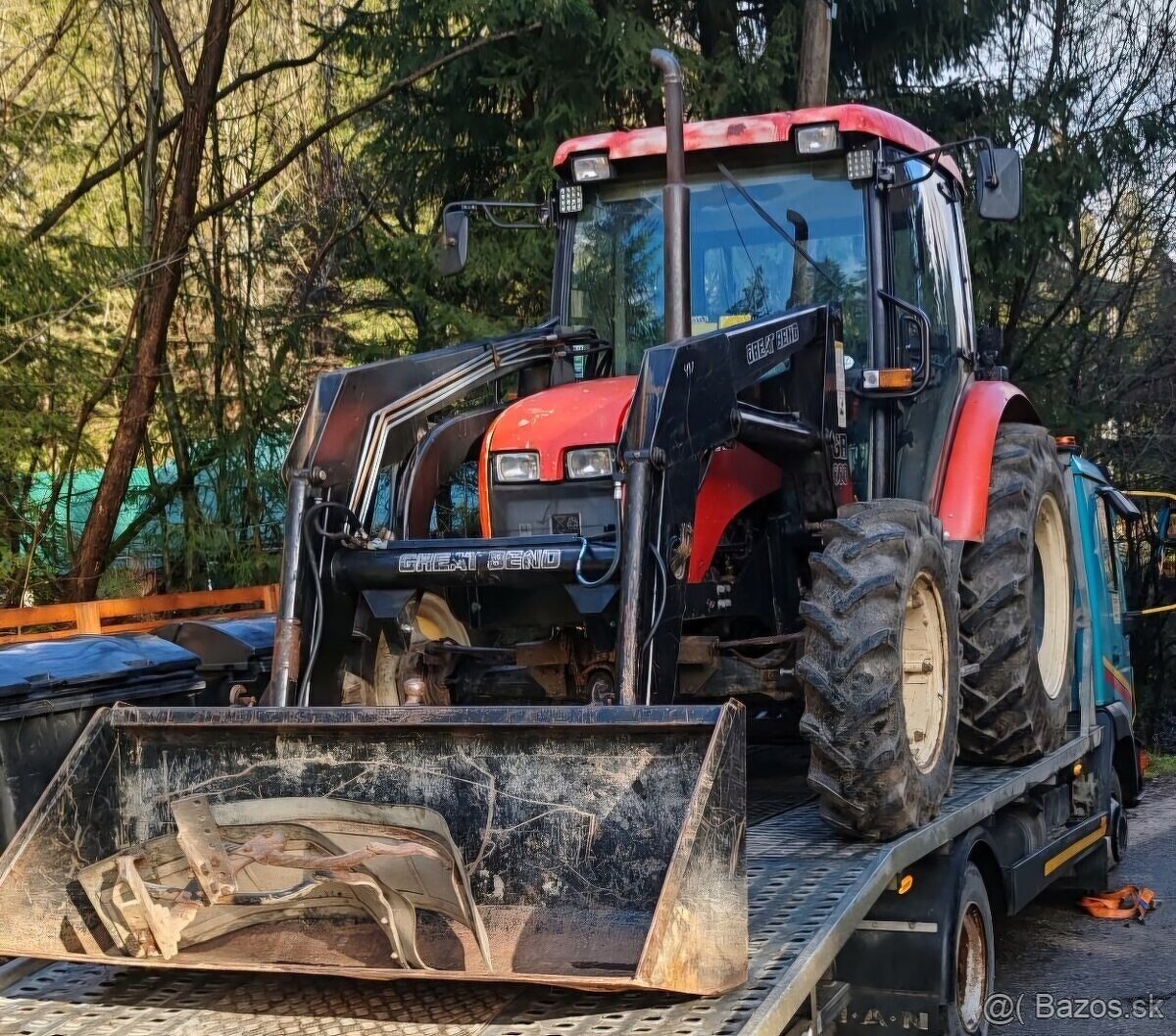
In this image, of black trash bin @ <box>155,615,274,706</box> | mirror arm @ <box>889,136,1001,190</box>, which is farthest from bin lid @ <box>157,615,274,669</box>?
mirror arm @ <box>889,136,1001,190</box>

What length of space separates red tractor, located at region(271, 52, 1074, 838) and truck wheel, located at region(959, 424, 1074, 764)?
0.04ft

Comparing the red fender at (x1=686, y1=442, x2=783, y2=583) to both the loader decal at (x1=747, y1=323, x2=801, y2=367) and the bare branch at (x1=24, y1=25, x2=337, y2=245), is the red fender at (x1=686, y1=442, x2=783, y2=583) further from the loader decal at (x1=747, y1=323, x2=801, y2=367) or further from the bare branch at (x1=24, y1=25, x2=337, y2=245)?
the bare branch at (x1=24, y1=25, x2=337, y2=245)

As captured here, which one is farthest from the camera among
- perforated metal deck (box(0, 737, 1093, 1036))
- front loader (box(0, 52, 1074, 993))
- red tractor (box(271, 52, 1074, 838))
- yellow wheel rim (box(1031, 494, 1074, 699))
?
yellow wheel rim (box(1031, 494, 1074, 699))

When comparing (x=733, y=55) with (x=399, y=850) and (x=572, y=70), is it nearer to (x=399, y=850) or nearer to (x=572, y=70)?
(x=572, y=70)

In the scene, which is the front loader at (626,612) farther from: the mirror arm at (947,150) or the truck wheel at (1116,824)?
the truck wheel at (1116,824)

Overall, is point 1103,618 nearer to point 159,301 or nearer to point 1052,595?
point 1052,595

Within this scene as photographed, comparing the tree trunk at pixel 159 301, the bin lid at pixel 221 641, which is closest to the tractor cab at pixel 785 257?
the bin lid at pixel 221 641

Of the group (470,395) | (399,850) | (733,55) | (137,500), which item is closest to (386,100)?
(733,55)

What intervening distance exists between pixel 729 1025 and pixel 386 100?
32.7 feet

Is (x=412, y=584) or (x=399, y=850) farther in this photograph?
(x=412, y=584)

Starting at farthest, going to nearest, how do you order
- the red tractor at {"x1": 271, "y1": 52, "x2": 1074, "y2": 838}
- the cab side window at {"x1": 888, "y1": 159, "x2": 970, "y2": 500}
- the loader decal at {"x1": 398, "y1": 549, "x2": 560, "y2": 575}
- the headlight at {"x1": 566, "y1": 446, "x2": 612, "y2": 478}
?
the cab side window at {"x1": 888, "y1": 159, "x2": 970, "y2": 500}
the headlight at {"x1": 566, "y1": 446, "x2": 612, "y2": 478}
the loader decal at {"x1": 398, "y1": 549, "x2": 560, "y2": 575}
the red tractor at {"x1": 271, "y1": 52, "x2": 1074, "y2": 838}

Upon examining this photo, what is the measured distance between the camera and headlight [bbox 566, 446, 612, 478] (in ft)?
16.6

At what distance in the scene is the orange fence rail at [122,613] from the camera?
24.7ft

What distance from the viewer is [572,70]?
10.9 m
